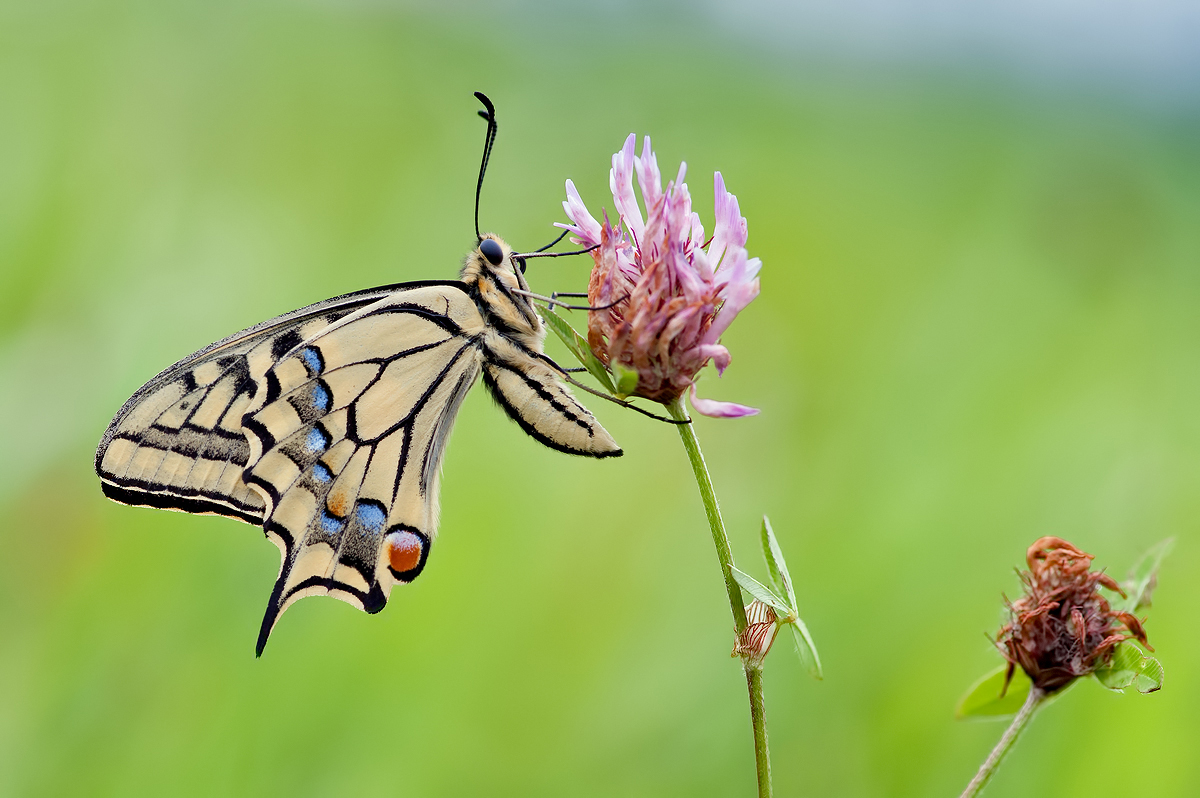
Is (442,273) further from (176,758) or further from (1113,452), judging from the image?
(1113,452)

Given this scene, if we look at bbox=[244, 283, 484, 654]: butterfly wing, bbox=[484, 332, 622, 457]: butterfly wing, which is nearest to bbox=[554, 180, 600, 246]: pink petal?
bbox=[484, 332, 622, 457]: butterfly wing

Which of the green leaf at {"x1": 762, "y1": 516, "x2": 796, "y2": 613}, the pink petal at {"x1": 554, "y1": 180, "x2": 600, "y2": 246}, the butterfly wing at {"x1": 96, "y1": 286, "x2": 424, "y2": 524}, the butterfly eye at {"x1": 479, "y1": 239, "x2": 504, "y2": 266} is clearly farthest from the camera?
the butterfly eye at {"x1": 479, "y1": 239, "x2": 504, "y2": 266}

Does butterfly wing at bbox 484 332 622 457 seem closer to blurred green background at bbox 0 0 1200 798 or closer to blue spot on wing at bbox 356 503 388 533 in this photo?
blue spot on wing at bbox 356 503 388 533

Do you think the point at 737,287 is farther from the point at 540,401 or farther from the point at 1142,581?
the point at 1142,581

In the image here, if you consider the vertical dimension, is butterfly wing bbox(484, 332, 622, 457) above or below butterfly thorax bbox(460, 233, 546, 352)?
below

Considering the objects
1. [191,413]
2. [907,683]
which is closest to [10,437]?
[191,413]

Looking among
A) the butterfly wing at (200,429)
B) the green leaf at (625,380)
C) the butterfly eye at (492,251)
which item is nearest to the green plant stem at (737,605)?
the green leaf at (625,380)
